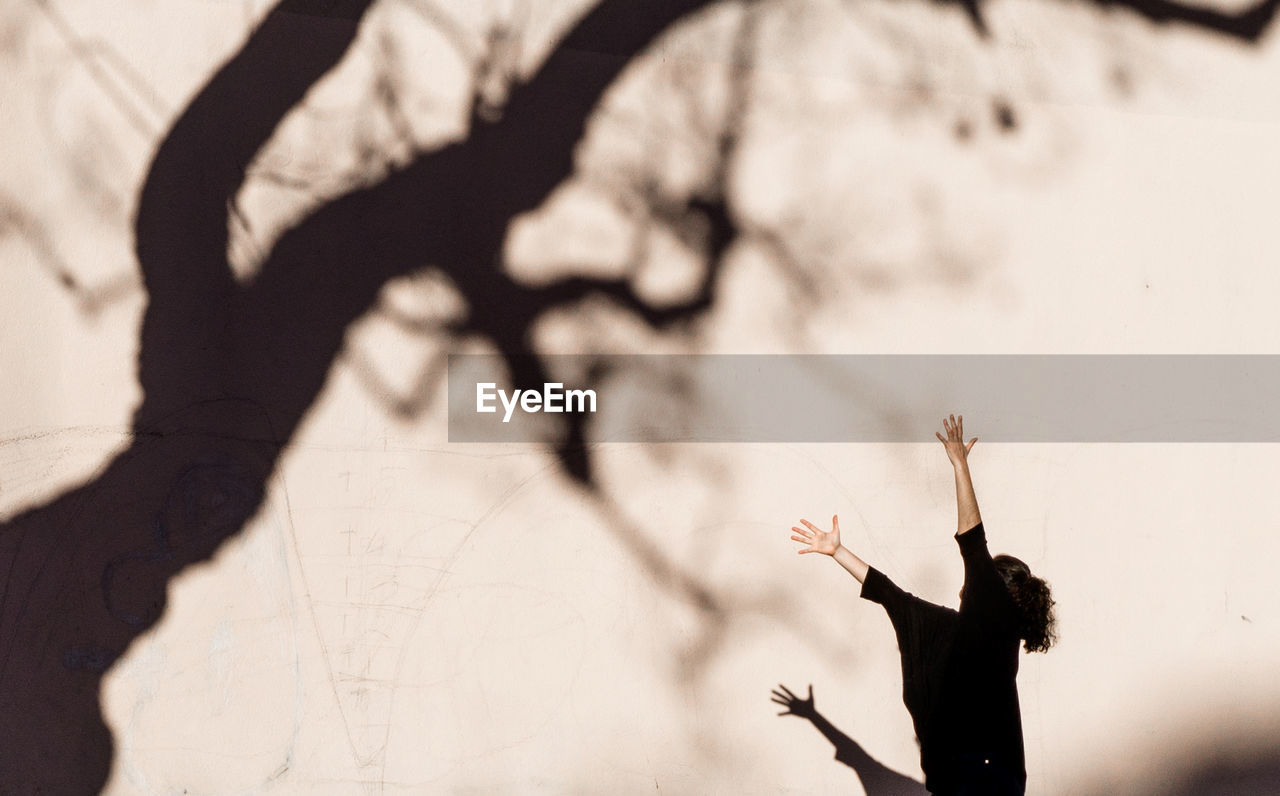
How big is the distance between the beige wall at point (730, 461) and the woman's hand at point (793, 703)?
0.07m

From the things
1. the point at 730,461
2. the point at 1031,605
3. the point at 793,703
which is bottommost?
the point at 793,703

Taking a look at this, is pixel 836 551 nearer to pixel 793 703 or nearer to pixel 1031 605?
pixel 1031 605

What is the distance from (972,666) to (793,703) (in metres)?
1.14

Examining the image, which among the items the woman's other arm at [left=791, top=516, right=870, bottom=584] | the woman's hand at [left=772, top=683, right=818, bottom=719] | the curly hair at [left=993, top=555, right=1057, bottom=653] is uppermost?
the woman's other arm at [left=791, top=516, right=870, bottom=584]

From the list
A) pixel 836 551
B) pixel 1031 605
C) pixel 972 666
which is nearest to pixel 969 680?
pixel 972 666

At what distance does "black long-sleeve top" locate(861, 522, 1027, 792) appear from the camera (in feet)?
9.09

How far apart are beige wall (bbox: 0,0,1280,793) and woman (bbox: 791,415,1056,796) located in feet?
2.82

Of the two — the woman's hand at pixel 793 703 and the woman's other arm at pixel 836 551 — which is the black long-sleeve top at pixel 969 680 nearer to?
the woman's other arm at pixel 836 551

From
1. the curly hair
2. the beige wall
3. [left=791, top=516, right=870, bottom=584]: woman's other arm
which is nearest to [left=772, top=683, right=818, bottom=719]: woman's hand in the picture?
the beige wall

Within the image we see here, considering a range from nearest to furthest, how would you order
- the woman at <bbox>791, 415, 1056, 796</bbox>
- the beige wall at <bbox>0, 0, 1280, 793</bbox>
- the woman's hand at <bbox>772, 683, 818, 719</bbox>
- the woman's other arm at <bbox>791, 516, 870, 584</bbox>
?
the woman at <bbox>791, 415, 1056, 796</bbox> → the woman's other arm at <bbox>791, 516, 870, 584</bbox> → the beige wall at <bbox>0, 0, 1280, 793</bbox> → the woman's hand at <bbox>772, 683, 818, 719</bbox>

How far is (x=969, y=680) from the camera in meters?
2.79

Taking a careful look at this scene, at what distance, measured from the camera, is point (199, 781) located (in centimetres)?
344

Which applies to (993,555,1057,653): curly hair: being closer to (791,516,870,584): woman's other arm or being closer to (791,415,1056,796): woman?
(791,415,1056,796): woman

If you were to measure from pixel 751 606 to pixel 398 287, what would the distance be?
198 centimetres
